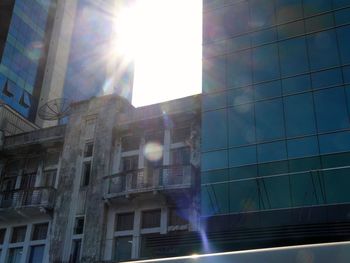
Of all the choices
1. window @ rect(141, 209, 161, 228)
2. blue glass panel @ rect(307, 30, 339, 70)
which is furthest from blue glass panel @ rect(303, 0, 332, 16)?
window @ rect(141, 209, 161, 228)

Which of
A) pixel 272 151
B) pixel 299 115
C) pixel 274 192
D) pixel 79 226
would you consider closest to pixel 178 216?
pixel 274 192

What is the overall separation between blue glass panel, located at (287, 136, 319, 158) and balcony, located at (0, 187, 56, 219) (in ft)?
42.2

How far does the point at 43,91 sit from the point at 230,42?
4076cm

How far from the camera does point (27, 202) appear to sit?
24984 mm

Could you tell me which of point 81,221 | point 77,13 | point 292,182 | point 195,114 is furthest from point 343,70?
point 77,13

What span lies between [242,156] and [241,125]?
1609mm

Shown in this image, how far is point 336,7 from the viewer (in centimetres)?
2214

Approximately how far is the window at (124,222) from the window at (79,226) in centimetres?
197

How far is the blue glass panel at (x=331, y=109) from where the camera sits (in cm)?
1973

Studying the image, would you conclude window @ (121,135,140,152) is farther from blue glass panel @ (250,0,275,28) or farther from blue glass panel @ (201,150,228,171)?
blue glass panel @ (250,0,275,28)

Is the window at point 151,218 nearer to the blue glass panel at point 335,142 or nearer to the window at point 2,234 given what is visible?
the blue glass panel at point 335,142

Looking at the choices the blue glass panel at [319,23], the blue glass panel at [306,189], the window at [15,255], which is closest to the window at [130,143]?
the window at [15,255]

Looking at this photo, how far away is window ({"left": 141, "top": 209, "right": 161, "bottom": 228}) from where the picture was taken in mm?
22344

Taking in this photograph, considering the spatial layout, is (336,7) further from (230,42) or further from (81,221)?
(81,221)
